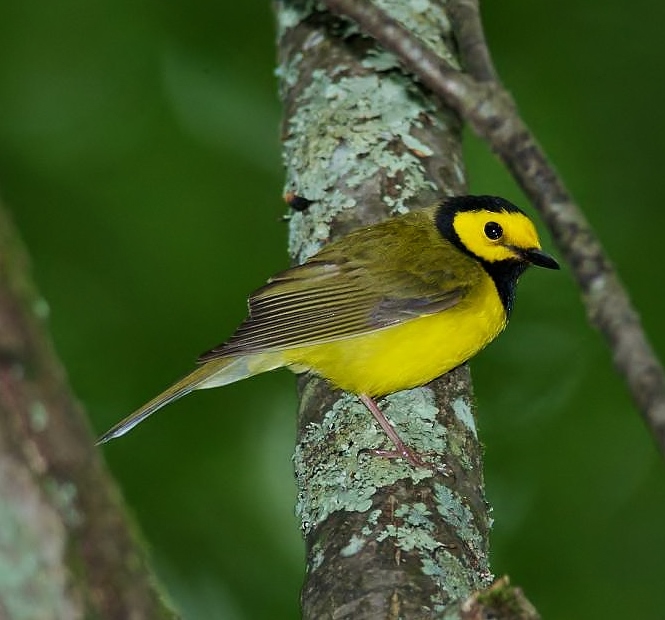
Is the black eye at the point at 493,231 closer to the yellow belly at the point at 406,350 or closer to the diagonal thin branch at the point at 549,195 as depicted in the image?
the yellow belly at the point at 406,350

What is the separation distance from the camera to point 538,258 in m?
5.27

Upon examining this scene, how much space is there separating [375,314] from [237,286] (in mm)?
1906

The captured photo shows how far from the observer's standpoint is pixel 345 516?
11.7 feet

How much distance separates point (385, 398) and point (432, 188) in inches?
35.7

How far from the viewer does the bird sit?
4.59m

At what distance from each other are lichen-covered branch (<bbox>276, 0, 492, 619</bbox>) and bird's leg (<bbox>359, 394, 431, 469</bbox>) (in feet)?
0.10

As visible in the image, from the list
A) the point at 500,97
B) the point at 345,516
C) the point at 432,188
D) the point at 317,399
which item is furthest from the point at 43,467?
the point at 432,188

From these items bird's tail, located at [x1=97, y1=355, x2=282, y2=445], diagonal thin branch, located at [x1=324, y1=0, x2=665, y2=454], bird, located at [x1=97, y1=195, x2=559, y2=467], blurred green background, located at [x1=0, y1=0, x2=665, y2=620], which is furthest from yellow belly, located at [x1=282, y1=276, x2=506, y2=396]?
diagonal thin branch, located at [x1=324, y1=0, x2=665, y2=454]

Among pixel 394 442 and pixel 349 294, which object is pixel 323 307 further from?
pixel 394 442

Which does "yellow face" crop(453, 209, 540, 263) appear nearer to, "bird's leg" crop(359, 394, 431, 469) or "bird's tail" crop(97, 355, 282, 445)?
"bird's tail" crop(97, 355, 282, 445)

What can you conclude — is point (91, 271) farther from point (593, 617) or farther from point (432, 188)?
point (593, 617)

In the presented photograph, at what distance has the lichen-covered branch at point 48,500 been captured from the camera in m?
1.60

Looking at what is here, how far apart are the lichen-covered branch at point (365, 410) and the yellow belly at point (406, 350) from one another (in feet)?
0.24

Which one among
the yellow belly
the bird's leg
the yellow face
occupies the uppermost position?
the yellow face
